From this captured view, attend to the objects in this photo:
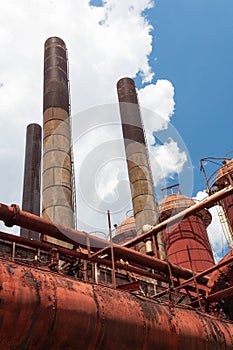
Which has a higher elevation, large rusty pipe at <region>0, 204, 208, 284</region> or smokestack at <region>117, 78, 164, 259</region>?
smokestack at <region>117, 78, 164, 259</region>

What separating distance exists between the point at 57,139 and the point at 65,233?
11.5 m

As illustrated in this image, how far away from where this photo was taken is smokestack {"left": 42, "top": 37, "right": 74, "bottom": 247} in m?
15.7

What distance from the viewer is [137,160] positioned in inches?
854

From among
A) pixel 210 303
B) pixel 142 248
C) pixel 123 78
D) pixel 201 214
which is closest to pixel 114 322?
pixel 210 303

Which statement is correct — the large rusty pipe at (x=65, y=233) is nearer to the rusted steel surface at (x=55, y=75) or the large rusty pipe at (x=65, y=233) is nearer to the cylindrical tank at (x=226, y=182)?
the cylindrical tank at (x=226, y=182)

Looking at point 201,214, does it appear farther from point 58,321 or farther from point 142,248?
point 58,321

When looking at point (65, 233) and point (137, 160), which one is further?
point (137, 160)

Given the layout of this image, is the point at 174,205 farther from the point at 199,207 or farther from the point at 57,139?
the point at 199,207

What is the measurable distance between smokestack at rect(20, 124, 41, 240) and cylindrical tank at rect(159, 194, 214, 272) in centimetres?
849

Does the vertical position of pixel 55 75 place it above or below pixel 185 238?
above

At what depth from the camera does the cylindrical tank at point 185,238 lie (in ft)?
68.2

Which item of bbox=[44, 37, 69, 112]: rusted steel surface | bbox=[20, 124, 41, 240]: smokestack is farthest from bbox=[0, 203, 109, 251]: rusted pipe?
bbox=[20, 124, 41, 240]: smokestack

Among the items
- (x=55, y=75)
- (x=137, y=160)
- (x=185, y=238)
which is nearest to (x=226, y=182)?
(x=185, y=238)

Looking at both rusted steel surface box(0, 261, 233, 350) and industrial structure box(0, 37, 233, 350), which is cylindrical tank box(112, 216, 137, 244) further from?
rusted steel surface box(0, 261, 233, 350)
